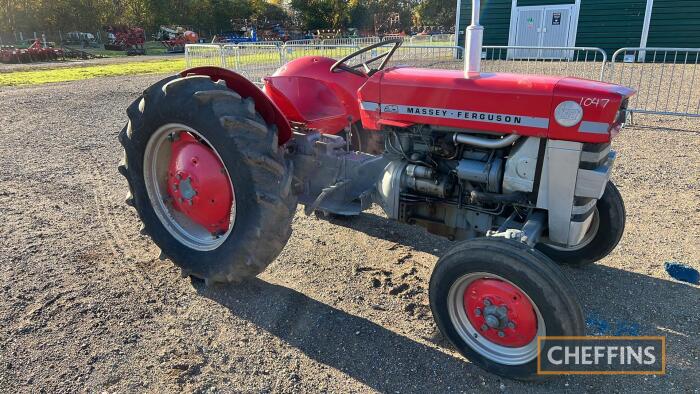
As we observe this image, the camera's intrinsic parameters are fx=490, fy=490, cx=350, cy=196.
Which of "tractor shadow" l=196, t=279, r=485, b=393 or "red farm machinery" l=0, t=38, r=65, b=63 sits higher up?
"red farm machinery" l=0, t=38, r=65, b=63

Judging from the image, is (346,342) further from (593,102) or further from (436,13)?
(436,13)

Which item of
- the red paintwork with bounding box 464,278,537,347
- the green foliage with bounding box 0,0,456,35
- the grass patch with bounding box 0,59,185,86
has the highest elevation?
the green foliage with bounding box 0,0,456,35

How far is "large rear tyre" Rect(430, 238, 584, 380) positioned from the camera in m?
2.21

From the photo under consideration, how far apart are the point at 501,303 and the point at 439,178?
2.93ft

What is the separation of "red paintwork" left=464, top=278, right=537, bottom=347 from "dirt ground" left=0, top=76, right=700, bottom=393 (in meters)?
0.21

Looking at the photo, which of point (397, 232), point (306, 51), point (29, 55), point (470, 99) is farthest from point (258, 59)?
point (29, 55)

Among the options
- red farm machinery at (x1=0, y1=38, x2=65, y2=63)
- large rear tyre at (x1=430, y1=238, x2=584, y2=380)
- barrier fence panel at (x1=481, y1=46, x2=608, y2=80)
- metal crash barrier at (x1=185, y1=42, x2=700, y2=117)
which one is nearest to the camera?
large rear tyre at (x1=430, y1=238, x2=584, y2=380)

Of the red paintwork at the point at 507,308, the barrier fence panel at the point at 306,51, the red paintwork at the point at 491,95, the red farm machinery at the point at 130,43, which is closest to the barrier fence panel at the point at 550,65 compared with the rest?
the barrier fence panel at the point at 306,51

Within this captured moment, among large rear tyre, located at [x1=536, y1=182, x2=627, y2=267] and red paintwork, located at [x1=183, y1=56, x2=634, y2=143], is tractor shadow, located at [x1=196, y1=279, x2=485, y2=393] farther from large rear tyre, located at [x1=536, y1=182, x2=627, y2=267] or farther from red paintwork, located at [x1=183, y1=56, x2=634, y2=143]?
large rear tyre, located at [x1=536, y1=182, x2=627, y2=267]

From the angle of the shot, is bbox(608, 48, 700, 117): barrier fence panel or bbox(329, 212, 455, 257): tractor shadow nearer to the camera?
bbox(329, 212, 455, 257): tractor shadow

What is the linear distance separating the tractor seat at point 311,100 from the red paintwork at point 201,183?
32.5 inches

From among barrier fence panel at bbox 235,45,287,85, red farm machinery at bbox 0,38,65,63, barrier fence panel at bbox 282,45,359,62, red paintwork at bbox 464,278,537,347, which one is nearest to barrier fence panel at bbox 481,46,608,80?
barrier fence panel at bbox 282,45,359,62

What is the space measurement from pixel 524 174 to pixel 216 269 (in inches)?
74.4

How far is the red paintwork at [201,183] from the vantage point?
3.09 m
